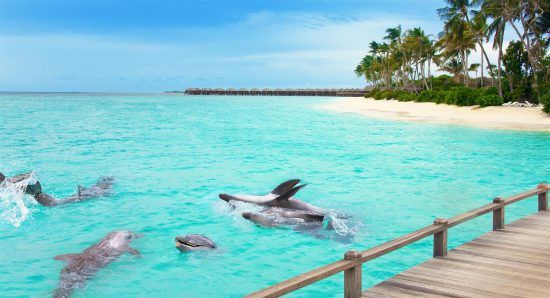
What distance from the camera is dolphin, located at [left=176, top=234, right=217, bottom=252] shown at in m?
10.4

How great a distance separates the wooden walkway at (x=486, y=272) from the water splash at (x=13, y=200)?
1107cm

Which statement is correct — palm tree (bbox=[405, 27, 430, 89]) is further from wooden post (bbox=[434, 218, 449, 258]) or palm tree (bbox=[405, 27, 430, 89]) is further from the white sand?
wooden post (bbox=[434, 218, 449, 258])

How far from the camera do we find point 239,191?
59.9 ft

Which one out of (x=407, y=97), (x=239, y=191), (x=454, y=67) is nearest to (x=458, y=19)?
(x=407, y=97)

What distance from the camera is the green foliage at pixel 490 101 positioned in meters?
50.4

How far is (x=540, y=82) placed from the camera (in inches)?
1939

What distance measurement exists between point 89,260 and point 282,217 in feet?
14.7

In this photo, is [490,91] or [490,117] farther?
[490,91]

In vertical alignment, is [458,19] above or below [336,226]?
above

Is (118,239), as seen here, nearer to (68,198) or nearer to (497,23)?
(68,198)

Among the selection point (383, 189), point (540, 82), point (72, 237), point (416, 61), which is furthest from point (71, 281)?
point (416, 61)

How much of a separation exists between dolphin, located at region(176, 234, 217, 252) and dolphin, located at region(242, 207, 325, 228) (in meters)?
1.64

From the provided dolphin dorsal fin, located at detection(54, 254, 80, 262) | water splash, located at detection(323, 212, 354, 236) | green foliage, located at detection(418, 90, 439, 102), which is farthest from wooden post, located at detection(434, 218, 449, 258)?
green foliage, located at detection(418, 90, 439, 102)

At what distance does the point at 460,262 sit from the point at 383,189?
1096cm
